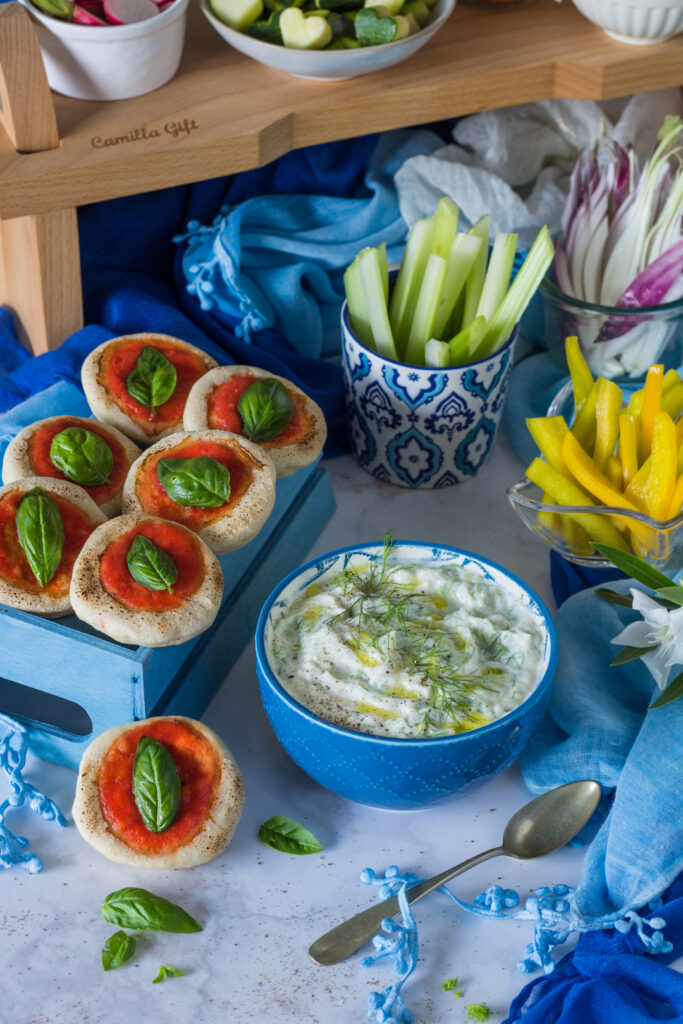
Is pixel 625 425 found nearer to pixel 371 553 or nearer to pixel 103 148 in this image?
pixel 371 553

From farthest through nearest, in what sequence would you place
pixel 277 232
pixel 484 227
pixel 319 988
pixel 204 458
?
pixel 277 232, pixel 484 227, pixel 204 458, pixel 319 988

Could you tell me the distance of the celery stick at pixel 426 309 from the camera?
1.29 m

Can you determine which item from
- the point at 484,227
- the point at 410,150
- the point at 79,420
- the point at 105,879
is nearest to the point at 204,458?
the point at 79,420

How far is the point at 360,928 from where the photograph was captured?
0.95 m

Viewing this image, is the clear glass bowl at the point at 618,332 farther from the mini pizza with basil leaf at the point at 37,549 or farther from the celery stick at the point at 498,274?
the mini pizza with basil leaf at the point at 37,549

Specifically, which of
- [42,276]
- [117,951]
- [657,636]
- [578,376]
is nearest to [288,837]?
[117,951]

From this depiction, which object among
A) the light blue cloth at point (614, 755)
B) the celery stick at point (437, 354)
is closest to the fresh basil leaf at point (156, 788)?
the light blue cloth at point (614, 755)

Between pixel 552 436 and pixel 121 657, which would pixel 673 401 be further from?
pixel 121 657

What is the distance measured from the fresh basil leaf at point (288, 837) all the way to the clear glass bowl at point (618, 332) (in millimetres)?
760

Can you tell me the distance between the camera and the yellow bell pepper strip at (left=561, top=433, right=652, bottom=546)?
1186mm

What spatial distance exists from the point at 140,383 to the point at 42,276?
0.72 feet

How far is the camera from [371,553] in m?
1.11

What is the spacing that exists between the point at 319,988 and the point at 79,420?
23.9 inches

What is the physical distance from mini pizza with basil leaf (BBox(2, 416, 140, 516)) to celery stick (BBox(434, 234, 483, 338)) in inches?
16.7
